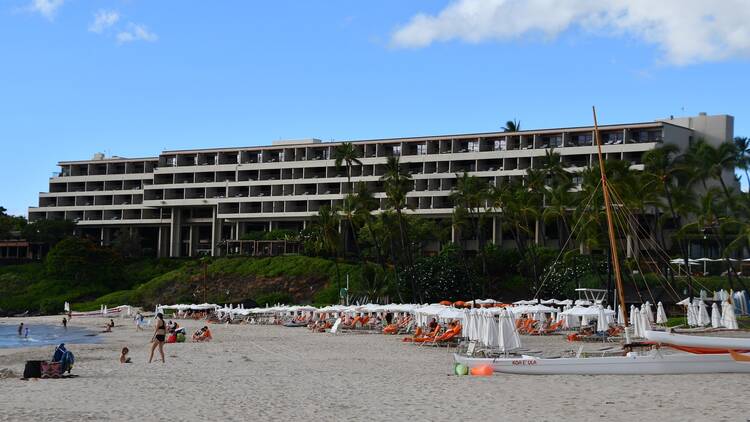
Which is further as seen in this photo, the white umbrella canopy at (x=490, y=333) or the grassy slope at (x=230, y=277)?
the grassy slope at (x=230, y=277)

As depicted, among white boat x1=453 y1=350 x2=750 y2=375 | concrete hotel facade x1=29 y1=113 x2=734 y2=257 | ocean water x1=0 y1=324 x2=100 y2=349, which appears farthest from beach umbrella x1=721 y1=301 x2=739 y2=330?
concrete hotel facade x1=29 y1=113 x2=734 y2=257

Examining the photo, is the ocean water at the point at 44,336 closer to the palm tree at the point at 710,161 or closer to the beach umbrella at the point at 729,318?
the beach umbrella at the point at 729,318

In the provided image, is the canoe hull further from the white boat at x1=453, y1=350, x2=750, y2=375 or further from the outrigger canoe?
the outrigger canoe

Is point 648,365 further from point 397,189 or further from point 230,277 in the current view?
point 230,277

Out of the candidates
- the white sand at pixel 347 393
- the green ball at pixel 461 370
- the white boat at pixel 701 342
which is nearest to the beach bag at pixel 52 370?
the white sand at pixel 347 393

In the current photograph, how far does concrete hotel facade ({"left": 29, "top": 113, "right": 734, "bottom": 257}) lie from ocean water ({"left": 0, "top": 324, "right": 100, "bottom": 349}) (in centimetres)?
4123

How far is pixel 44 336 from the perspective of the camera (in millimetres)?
55500

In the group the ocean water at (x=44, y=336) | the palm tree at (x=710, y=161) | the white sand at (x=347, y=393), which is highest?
the palm tree at (x=710, y=161)

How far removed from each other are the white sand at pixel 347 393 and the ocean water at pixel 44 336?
20.1 m

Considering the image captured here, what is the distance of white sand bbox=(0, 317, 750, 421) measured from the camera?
16391 mm

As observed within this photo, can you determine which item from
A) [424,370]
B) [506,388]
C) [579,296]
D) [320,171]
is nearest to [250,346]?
[424,370]

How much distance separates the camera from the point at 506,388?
2031cm

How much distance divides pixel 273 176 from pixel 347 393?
89.4 meters

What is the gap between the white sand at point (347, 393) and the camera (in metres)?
16.4
